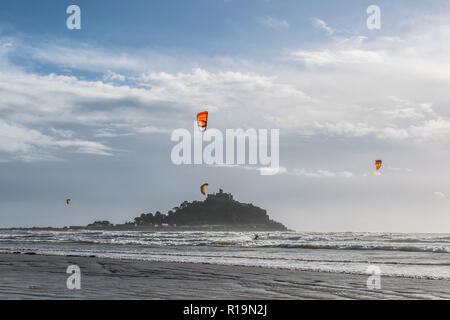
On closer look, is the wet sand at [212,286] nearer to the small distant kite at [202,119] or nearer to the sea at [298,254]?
the sea at [298,254]

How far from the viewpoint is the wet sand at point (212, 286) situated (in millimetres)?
9281

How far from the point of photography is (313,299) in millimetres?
9023

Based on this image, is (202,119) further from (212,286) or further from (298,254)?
(212,286)

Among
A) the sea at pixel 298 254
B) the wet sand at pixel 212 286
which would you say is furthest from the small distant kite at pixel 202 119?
the wet sand at pixel 212 286

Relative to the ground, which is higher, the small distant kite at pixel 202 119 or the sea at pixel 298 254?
the small distant kite at pixel 202 119

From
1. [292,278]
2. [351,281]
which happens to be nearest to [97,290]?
[292,278]

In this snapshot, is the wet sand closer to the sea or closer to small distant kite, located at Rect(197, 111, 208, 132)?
the sea

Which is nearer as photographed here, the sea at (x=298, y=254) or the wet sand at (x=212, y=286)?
the wet sand at (x=212, y=286)

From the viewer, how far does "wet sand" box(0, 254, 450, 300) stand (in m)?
9.28

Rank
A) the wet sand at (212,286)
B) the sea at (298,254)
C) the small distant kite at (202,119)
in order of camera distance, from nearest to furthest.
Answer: the wet sand at (212,286) → the sea at (298,254) → the small distant kite at (202,119)

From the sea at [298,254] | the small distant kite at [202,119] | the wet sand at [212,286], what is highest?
the small distant kite at [202,119]
